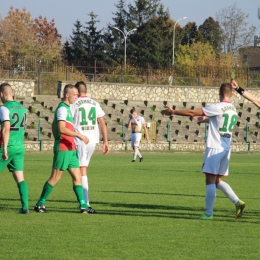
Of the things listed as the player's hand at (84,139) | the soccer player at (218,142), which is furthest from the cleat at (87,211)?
the soccer player at (218,142)

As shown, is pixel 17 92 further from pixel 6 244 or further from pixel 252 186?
pixel 6 244

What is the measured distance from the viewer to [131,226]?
1055 cm

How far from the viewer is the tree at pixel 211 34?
10175cm

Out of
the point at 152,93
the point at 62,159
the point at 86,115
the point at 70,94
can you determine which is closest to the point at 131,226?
the point at 62,159

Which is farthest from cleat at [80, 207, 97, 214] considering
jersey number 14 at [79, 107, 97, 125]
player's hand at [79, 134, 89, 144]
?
jersey number 14 at [79, 107, 97, 125]

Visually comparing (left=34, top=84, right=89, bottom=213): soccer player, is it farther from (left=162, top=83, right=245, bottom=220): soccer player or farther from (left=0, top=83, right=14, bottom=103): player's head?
(left=162, top=83, right=245, bottom=220): soccer player

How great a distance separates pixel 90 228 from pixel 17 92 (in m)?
37.8

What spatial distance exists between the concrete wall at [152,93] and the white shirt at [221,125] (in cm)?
3832

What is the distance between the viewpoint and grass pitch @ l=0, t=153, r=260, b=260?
27.8 ft

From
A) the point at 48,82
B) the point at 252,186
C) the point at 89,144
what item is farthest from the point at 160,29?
the point at 89,144

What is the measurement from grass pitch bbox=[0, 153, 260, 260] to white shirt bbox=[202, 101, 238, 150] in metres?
1.19

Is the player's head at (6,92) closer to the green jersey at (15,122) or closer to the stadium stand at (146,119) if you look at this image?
the green jersey at (15,122)

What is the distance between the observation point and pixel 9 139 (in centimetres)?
1179

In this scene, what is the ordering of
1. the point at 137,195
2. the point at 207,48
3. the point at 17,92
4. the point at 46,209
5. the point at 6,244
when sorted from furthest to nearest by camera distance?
the point at 207,48 → the point at 17,92 → the point at 137,195 → the point at 46,209 → the point at 6,244
